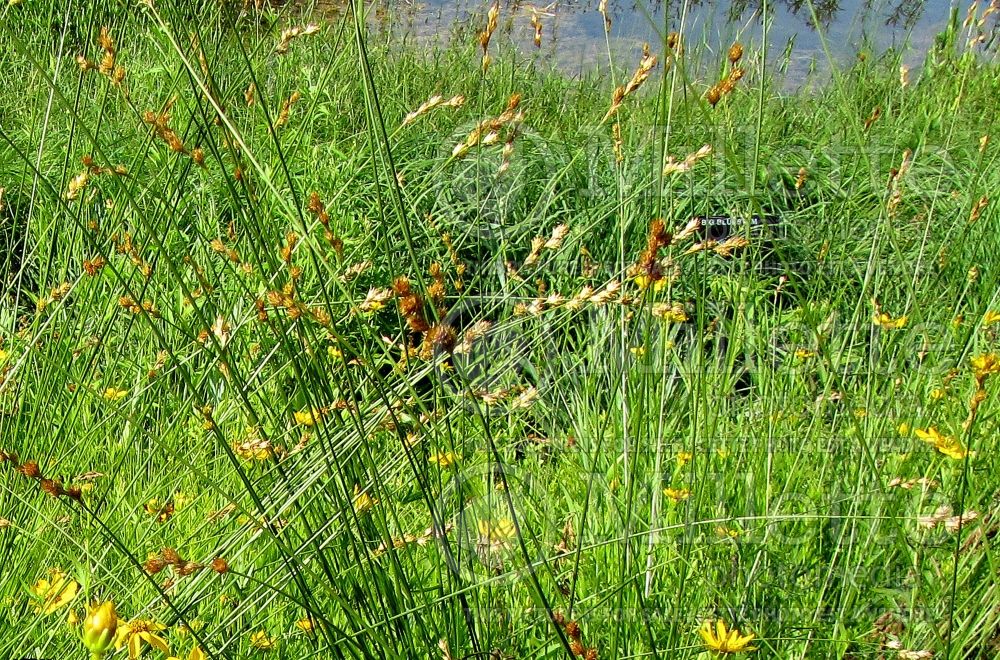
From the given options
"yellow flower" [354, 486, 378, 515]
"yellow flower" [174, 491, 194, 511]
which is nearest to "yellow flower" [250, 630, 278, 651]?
"yellow flower" [354, 486, 378, 515]

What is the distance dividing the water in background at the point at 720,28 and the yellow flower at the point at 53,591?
2208 mm

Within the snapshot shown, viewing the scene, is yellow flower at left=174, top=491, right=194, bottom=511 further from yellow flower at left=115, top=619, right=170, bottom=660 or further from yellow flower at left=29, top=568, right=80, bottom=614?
yellow flower at left=115, top=619, right=170, bottom=660

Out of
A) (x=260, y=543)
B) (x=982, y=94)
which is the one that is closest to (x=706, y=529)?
(x=260, y=543)

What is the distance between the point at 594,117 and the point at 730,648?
2.76 metres

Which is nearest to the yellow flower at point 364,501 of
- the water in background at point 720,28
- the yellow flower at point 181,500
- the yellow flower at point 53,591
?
the yellow flower at point 53,591

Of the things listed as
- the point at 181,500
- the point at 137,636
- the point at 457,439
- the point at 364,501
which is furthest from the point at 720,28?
the point at 137,636

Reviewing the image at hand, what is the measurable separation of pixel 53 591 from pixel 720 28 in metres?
2.96

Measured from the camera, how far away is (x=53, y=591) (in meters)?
1.12

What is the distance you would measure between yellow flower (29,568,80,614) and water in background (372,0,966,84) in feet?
7.24

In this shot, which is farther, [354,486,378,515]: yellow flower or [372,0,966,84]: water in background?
[372,0,966,84]: water in background

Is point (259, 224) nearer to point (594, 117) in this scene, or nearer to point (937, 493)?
point (937, 493)

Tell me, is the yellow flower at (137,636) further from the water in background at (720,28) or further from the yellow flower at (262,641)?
the water in background at (720,28)

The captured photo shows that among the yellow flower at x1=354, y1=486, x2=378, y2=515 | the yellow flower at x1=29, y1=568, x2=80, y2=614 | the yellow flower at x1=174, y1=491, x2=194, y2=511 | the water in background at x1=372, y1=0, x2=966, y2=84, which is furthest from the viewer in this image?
the water in background at x1=372, y1=0, x2=966, y2=84

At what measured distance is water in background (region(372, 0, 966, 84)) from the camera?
3.41 meters
